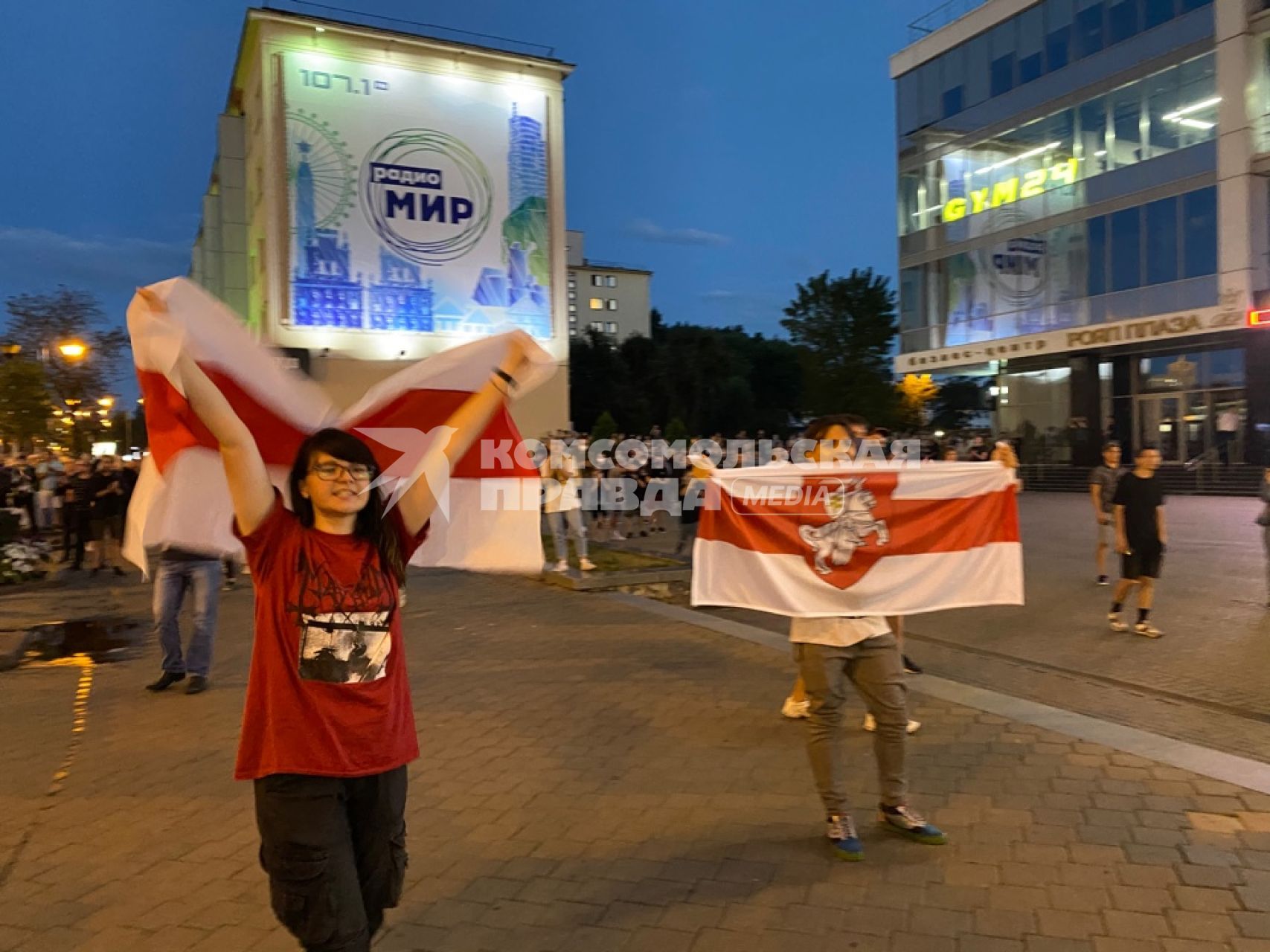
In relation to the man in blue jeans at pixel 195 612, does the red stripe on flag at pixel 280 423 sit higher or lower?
higher

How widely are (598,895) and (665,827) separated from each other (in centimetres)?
72

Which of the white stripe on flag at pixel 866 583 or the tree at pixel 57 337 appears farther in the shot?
the tree at pixel 57 337

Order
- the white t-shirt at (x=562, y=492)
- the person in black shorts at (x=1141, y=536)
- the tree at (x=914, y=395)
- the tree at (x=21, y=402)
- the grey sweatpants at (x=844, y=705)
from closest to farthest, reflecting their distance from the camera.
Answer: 1. the grey sweatpants at (x=844, y=705)
2. the person in black shorts at (x=1141, y=536)
3. the white t-shirt at (x=562, y=492)
4. the tree at (x=21, y=402)
5. the tree at (x=914, y=395)

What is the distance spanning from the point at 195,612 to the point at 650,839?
4.56m

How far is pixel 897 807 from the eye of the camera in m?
4.28

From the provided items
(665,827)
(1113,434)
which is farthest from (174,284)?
(1113,434)

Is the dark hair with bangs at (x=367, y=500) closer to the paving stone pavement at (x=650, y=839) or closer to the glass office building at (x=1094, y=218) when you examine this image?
the paving stone pavement at (x=650, y=839)

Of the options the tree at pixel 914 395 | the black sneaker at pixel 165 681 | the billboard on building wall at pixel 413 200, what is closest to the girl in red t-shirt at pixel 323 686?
the black sneaker at pixel 165 681

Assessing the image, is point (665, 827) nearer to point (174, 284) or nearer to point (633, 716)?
point (633, 716)

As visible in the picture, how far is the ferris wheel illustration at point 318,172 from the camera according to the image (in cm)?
2814

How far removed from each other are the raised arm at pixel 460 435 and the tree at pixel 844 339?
30136 mm

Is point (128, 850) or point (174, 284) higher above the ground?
point (174, 284)

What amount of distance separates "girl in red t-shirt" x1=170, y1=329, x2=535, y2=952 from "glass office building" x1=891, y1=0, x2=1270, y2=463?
1160 inches

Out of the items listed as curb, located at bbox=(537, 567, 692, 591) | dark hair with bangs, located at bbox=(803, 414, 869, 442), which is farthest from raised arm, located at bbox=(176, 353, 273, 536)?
curb, located at bbox=(537, 567, 692, 591)
